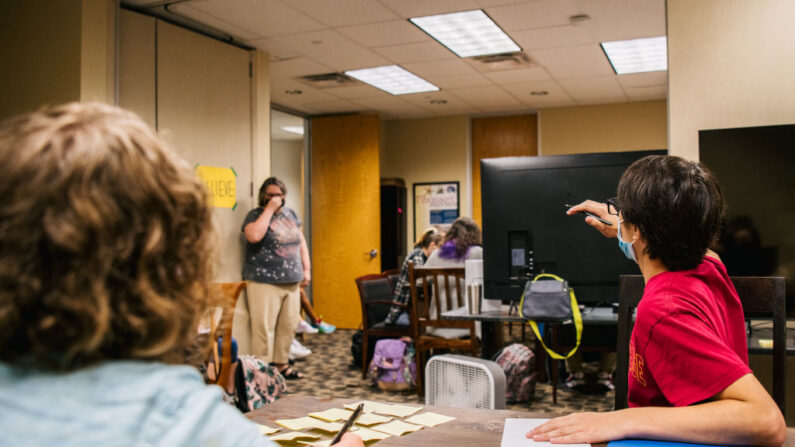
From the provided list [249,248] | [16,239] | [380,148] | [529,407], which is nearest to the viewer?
[16,239]

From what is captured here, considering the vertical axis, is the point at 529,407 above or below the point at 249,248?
below

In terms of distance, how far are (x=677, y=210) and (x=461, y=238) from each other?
127 inches

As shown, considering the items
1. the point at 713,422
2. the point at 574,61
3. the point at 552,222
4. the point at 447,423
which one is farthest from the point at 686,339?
the point at 574,61

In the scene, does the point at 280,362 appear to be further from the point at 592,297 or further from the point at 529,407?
the point at 592,297

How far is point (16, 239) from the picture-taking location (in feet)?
1.66

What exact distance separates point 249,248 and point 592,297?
260 centimetres

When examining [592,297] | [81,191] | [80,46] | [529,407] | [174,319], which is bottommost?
[529,407]

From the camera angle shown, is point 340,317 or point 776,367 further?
point 340,317

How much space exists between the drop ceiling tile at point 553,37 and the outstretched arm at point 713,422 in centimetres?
377

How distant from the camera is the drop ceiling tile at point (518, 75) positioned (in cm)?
555

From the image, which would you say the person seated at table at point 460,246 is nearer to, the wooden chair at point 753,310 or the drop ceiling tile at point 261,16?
the drop ceiling tile at point 261,16

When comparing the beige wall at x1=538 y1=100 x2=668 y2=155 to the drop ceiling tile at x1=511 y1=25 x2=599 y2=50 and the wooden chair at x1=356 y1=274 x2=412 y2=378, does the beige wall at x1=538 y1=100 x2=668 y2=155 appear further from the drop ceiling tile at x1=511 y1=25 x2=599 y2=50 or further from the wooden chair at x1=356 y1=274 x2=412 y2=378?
the wooden chair at x1=356 y1=274 x2=412 y2=378

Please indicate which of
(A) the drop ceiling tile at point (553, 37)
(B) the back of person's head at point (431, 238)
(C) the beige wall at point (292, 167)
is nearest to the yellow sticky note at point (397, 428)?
(A) the drop ceiling tile at point (553, 37)

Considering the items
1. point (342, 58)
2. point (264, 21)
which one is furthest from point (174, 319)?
point (342, 58)
